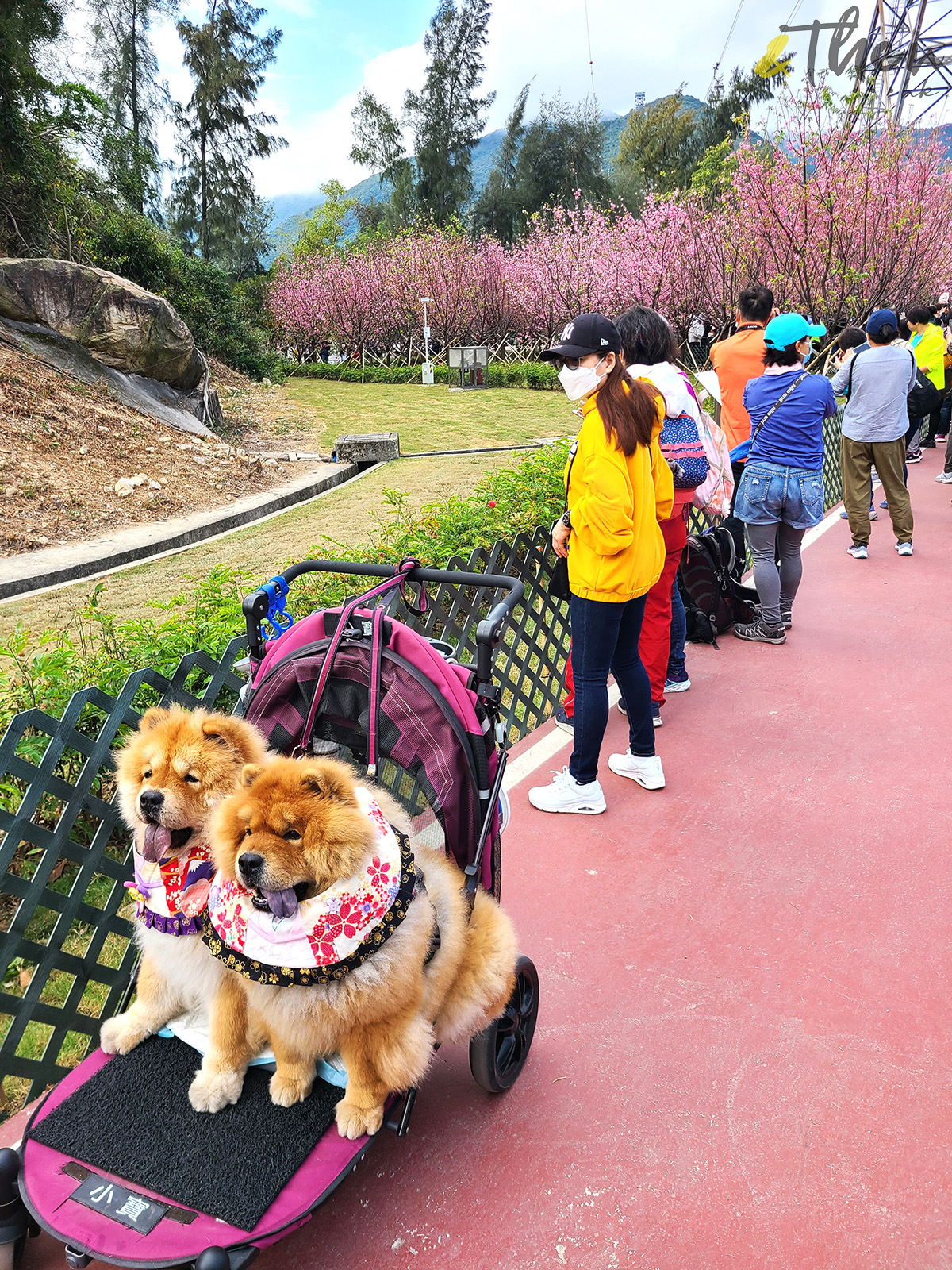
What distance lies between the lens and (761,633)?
6.05 meters

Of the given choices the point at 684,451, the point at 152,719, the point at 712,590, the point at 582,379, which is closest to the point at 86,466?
the point at 712,590

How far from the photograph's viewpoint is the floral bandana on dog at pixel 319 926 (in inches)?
71.1

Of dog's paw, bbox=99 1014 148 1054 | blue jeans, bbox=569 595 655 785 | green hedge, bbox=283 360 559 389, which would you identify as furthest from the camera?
green hedge, bbox=283 360 559 389

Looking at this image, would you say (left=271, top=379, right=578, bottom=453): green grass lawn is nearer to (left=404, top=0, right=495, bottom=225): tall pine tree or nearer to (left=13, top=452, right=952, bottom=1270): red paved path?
(left=13, top=452, right=952, bottom=1270): red paved path

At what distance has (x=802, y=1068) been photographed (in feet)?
8.38

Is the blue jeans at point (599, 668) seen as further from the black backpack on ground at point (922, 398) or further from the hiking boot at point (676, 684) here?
the black backpack on ground at point (922, 398)

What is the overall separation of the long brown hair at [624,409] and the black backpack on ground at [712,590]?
8.49 feet

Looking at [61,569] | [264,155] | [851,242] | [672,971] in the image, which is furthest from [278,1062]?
[264,155]

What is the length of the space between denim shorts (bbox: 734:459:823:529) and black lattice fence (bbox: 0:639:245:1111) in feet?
12.8

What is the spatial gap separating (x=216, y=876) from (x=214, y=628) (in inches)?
77.0

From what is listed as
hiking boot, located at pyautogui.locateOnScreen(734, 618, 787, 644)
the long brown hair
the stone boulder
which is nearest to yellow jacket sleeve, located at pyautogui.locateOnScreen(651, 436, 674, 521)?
the long brown hair

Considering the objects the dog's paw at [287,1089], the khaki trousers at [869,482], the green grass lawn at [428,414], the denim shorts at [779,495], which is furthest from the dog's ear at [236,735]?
the green grass lawn at [428,414]

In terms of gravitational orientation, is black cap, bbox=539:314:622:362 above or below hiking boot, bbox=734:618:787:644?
above

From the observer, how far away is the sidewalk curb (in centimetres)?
865
